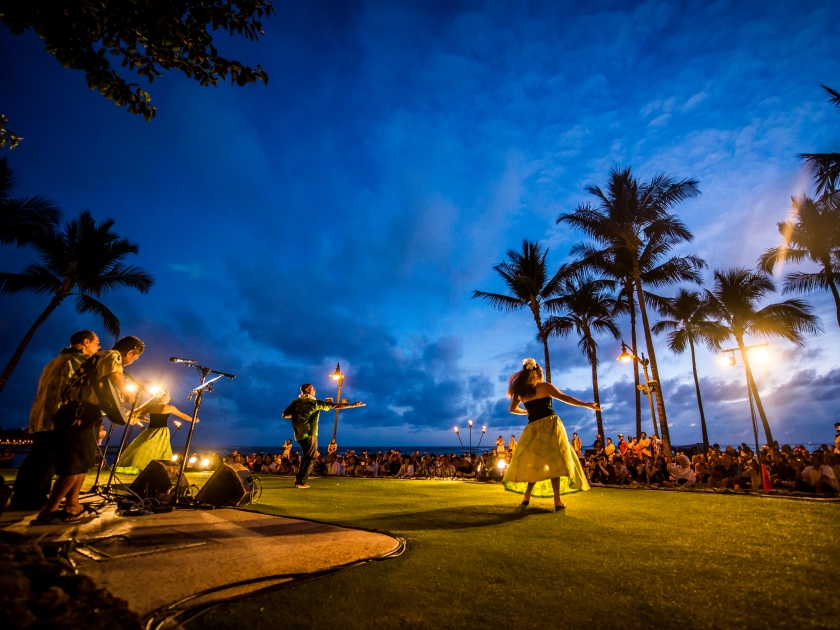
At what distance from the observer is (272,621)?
5.79 ft

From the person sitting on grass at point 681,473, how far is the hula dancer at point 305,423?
33.7ft

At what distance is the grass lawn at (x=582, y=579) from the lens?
1.83 metres

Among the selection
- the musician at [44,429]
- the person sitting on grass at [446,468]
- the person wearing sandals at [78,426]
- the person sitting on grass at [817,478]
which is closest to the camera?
the person wearing sandals at [78,426]

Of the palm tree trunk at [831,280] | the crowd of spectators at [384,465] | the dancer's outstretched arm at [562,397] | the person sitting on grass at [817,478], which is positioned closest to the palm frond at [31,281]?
the crowd of spectators at [384,465]

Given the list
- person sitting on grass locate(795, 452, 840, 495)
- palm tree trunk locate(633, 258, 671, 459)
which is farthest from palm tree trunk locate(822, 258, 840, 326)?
person sitting on grass locate(795, 452, 840, 495)

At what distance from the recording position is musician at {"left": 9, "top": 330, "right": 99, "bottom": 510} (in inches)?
167

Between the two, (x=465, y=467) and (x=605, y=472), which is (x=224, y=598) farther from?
(x=465, y=467)

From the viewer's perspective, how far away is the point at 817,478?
10.5m

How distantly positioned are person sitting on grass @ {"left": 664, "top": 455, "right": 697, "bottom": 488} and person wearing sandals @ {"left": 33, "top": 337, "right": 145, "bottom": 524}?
13.6 metres

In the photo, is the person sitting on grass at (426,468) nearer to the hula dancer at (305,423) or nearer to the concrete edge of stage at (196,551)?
the hula dancer at (305,423)

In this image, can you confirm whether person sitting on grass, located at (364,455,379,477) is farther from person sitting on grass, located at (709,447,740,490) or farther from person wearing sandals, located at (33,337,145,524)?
person wearing sandals, located at (33,337,145,524)

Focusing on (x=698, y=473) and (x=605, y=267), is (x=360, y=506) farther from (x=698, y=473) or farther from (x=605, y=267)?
(x=605, y=267)

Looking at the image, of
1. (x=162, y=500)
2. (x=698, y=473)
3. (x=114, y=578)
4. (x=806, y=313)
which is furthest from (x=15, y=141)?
(x=806, y=313)

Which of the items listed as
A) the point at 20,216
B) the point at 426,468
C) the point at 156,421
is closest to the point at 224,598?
the point at 156,421
